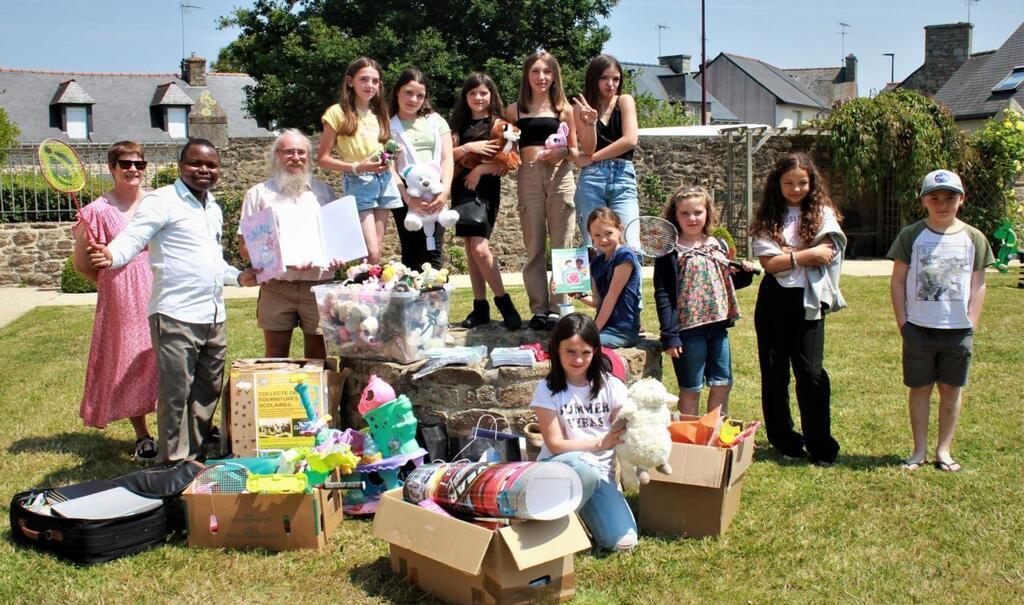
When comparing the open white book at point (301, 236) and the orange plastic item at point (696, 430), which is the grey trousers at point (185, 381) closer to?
the open white book at point (301, 236)

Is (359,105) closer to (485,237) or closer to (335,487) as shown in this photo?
(485,237)

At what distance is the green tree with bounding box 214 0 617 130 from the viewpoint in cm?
1931

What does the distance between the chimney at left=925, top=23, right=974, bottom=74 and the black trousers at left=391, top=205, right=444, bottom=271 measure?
33803 millimetres

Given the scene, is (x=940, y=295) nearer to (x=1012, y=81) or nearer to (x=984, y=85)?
(x=1012, y=81)

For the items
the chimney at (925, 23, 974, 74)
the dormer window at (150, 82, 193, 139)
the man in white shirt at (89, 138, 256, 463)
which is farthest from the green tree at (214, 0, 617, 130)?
the chimney at (925, 23, 974, 74)

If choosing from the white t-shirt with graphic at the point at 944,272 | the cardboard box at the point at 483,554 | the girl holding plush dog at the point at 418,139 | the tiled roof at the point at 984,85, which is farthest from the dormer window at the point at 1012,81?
the cardboard box at the point at 483,554

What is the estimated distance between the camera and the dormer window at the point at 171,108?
30672mm

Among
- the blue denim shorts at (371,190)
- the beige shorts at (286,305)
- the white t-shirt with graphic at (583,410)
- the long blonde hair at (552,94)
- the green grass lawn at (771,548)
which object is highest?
the long blonde hair at (552,94)

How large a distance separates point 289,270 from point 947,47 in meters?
35.1

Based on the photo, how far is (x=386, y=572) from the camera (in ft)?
11.5

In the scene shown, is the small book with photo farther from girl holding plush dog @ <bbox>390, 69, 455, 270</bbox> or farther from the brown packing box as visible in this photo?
the brown packing box

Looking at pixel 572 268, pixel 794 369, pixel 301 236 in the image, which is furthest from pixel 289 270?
pixel 794 369

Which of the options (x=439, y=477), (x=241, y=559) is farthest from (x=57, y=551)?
(x=439, y=477)

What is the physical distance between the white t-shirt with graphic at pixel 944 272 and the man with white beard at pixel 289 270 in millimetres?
3010
